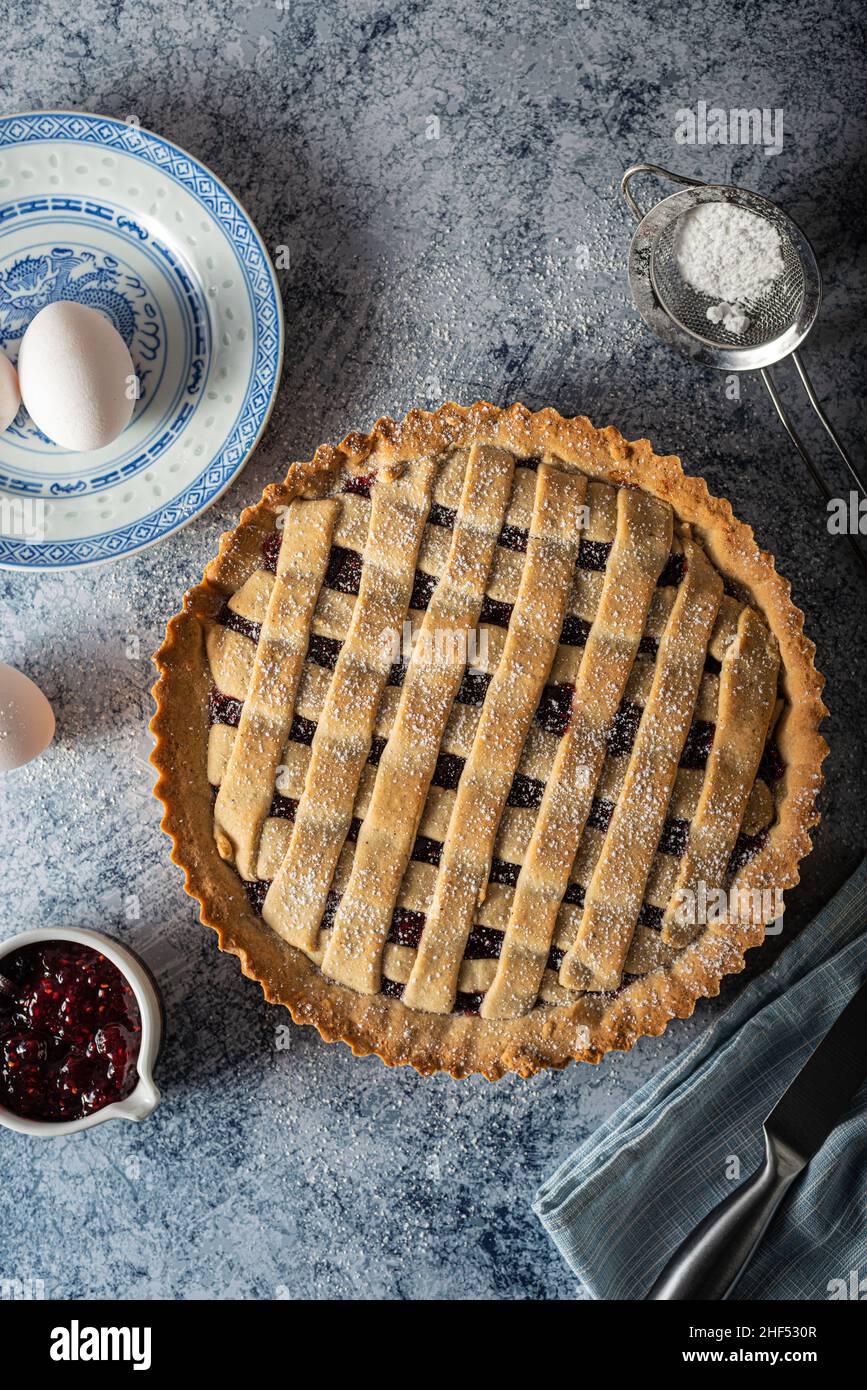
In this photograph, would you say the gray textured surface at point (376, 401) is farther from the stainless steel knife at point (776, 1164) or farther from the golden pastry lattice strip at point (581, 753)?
the golden pastry lattice strip at point (581, 753)

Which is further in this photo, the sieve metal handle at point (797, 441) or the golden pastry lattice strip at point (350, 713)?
the sieve metal handle at point (797, 441)

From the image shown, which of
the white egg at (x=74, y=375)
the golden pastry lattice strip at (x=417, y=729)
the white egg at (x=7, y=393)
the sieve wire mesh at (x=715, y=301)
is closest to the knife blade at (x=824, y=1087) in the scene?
the golden pastry lattice strip at (x=417, y=729)

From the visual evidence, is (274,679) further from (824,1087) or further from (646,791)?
(824,1087)

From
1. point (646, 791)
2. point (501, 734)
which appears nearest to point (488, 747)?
point (501, 734)

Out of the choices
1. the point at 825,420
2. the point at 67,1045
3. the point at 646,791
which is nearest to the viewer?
the point at 646,791

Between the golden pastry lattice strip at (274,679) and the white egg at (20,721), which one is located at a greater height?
the golden pastry lattice strip at (274,679)

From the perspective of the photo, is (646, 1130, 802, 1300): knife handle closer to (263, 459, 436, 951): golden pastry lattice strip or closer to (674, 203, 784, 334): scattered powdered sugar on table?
(263, 459, 436, 951): golden pastry lattice strip
